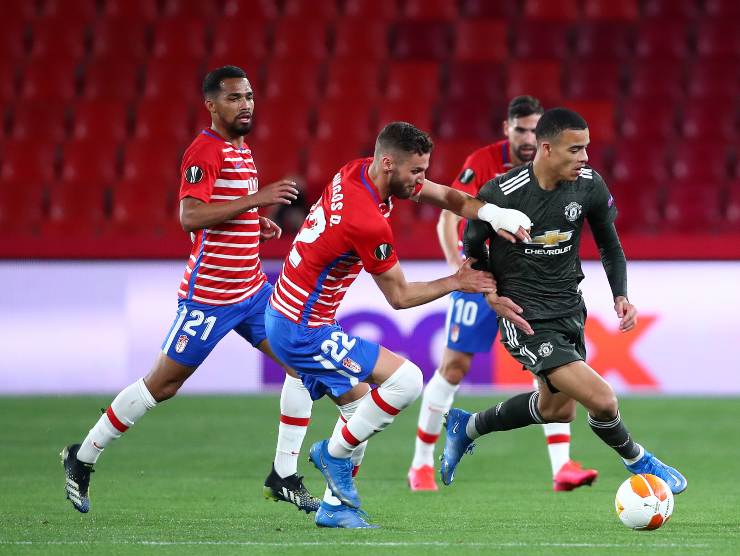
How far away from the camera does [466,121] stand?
49.9 ft

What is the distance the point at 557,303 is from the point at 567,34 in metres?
10.6

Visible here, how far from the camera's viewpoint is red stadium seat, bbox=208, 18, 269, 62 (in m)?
15.9

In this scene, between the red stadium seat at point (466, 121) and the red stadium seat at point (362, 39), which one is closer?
the red stadium seat at point (466, 121)

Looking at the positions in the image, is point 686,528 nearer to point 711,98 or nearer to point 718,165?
point 718,165

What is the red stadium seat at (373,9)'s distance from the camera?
53.3 feet

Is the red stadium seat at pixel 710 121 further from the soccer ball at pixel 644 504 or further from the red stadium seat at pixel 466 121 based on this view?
the soccer ball at pixel 644 504

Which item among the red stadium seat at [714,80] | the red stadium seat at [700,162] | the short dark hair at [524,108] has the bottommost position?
the red stadium seat at [700,162]

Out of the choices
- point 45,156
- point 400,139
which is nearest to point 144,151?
point 45,156

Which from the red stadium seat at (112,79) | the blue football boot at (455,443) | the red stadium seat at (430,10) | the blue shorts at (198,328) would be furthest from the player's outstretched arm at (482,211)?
the red stadium seat at (430,10)

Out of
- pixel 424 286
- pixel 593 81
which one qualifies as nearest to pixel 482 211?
pixel 424 286

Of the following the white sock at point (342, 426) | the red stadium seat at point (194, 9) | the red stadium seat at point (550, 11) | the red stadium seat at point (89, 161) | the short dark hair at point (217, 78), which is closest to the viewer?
the white sock at point (342, 426)

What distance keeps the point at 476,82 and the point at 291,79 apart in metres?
2.18

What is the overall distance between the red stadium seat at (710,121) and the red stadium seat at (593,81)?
888 millimetres

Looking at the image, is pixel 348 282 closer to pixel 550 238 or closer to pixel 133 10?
pixel 550 238
